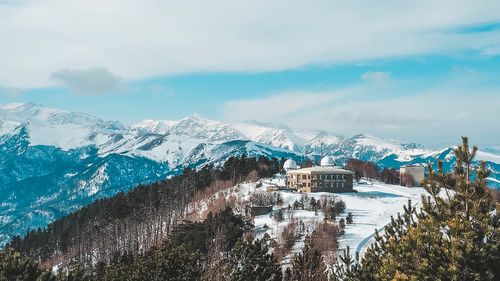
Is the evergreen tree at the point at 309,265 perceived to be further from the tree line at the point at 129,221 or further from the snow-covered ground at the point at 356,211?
the tree line at the point at 129,221

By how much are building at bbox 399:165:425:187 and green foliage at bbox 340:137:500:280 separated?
106 meters

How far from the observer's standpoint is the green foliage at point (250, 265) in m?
30.7

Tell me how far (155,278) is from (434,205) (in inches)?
731

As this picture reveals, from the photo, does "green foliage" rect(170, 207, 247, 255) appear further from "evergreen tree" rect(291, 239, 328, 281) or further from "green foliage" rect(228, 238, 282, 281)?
"green foliage" rect(228, 238, 282, 281)

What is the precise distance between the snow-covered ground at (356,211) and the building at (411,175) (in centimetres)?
1599

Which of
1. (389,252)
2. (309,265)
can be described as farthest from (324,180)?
(389,252)

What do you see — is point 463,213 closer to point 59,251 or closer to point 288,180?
point 288,180

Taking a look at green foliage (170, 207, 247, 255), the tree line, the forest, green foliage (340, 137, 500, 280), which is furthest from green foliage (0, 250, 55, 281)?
the tree line

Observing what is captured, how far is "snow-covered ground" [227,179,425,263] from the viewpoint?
61544 mm

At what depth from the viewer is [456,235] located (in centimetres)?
1554

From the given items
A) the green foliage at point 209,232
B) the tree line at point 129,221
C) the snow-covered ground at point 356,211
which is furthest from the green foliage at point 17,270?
the tree line at point 129,221

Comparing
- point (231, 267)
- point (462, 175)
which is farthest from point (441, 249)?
point (231, 267)

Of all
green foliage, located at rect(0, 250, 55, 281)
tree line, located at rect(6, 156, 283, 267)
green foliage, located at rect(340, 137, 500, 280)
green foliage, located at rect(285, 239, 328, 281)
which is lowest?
tree line, located at rect(6, 156, 283, 267)

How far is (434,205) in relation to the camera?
56.6 feet
